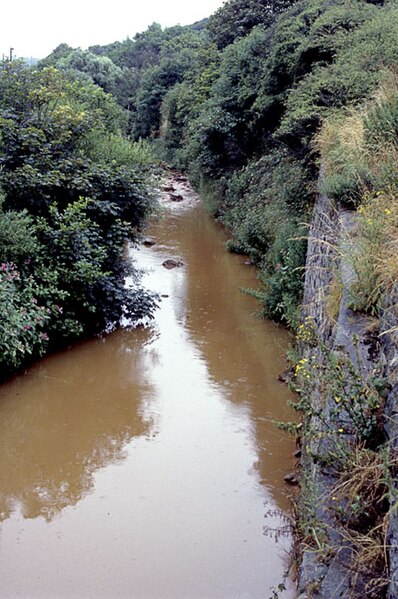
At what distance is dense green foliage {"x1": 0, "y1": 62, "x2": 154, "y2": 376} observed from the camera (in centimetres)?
870

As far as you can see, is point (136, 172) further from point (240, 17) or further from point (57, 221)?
point (240, 17)

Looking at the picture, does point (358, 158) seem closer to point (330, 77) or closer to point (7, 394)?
point (330, 77)

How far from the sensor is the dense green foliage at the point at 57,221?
870 cm

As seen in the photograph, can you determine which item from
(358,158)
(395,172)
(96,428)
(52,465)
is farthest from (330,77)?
(52,465)

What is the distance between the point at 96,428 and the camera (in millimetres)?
7250

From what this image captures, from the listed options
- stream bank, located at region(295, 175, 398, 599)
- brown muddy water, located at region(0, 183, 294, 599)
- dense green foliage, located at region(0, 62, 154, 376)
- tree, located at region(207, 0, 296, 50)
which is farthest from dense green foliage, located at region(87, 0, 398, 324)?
stream bank, located at region(295, 175, 398, 599)

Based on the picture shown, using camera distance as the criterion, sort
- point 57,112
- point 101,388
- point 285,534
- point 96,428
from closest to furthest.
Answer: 1. point 285,534
2. point 96,428
3. point 101,388
4. point 57,112

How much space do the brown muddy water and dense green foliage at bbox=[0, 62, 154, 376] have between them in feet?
1.89

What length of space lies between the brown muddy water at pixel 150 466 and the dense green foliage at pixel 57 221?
577 millimetres

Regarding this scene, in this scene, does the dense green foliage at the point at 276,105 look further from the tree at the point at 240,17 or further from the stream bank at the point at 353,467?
the stream bank at the point at 353,467

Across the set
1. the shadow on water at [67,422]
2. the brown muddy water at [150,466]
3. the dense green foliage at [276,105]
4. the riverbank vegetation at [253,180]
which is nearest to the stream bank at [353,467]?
the riverbank vegetation at [253,180]

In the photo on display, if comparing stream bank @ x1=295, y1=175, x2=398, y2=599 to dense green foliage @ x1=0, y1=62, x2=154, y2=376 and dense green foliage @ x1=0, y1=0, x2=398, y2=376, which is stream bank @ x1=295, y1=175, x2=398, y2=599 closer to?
dense green foliage @ x1=0, y1=0, x2=398, y2=376

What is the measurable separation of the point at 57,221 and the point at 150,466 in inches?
187

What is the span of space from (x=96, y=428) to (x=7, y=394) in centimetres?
155
